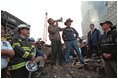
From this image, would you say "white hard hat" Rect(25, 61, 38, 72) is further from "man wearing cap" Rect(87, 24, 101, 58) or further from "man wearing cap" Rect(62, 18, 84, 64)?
"man wearing cap" Rect(87, 24, 101, 58)

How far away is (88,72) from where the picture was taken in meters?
8.09

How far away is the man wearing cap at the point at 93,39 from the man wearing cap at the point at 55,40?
5.59ft

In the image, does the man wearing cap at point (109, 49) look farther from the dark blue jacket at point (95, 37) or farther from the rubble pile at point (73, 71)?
the dark blue jacket at point (95, 37)

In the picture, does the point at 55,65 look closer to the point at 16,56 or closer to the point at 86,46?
the point at 86,46

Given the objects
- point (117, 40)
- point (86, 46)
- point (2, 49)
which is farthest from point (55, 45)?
point (2, 49)

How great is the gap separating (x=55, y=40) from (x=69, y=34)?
Result: 535mm

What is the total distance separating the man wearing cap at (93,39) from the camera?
996 cm

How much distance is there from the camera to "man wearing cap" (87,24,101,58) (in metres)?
9.96

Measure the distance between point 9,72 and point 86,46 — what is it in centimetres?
646

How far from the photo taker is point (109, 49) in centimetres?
575

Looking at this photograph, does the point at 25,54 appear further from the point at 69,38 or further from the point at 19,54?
the point at 69,38

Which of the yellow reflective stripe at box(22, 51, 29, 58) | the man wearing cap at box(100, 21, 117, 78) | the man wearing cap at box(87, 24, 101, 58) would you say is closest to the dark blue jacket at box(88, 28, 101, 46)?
the man wearing cap at box(87, 24, 101, 58)

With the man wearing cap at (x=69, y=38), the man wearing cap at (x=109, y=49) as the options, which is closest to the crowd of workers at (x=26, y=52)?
the man wearing cap at (x=109, y=49)

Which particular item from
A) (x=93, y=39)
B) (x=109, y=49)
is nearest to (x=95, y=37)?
(x=93, y=39)
